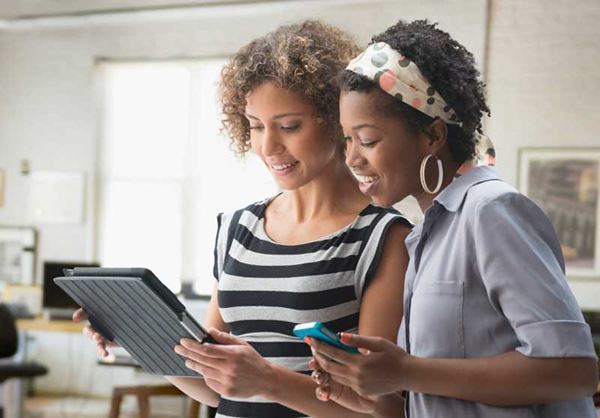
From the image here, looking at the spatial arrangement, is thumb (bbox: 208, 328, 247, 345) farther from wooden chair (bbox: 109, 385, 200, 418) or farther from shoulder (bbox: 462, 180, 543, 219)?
wooden chair (bbox: 109, 385, 200, 418)

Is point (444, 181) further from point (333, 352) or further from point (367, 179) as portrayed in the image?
point (333, 352)

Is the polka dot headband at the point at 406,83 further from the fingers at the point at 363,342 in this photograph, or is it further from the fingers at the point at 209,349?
the fingers at the point at 209,349

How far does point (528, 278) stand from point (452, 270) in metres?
0.11

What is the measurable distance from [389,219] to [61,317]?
6116 millimetres

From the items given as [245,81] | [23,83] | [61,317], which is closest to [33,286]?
[61,317]

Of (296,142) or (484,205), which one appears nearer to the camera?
(484,205)

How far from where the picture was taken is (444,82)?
1230mm

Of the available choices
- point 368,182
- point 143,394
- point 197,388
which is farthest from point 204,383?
point 143,394

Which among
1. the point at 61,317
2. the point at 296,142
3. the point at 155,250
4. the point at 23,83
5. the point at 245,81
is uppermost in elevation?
the point at 23,83

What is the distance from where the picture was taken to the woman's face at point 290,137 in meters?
1.52

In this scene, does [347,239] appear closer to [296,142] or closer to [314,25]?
[296,142]

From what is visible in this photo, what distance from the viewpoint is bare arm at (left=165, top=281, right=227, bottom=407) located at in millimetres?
1646

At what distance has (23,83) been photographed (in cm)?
830

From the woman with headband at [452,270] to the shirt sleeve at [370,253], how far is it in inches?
4.1
